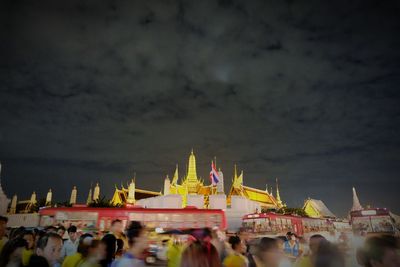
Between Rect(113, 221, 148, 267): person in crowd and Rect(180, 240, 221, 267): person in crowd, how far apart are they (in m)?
0.69

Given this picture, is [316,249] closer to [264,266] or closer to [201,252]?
[264,266]

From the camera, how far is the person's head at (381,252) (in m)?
2.93

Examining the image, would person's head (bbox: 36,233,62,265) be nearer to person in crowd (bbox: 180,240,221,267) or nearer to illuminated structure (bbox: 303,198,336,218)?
person in crowd (bbox: 180,240,221,267)

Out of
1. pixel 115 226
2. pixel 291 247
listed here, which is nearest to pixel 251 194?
pixel 291 247

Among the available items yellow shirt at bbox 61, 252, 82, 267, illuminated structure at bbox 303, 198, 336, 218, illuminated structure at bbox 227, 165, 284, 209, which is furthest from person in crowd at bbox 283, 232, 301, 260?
illuminated structure at bbox 303, 198, 336, 218

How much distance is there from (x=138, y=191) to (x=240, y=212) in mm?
23263

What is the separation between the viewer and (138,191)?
174ft

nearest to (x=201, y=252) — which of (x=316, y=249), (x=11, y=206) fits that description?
(x=316, y=249)

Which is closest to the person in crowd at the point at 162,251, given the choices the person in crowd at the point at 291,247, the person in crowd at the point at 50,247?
the person in crowd at the point at 291,247

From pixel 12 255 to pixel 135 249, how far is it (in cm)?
171

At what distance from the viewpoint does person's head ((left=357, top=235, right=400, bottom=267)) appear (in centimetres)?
293

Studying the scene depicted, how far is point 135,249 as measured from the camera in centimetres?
345

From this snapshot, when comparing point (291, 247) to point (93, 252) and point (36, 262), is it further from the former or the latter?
point (36, 262)

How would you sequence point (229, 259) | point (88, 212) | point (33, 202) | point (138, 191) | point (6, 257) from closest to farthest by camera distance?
point (6, 257)
point (229, 259)
point (88, 212)
point (138, 191)
point (33, 202)
